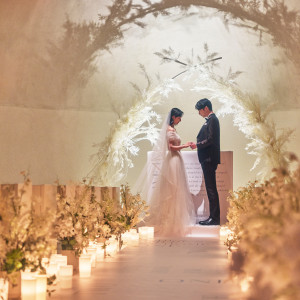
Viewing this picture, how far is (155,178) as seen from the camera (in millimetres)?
10461

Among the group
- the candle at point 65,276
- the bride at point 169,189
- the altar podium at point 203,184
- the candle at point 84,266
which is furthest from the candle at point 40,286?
the altar podium at point 203,184

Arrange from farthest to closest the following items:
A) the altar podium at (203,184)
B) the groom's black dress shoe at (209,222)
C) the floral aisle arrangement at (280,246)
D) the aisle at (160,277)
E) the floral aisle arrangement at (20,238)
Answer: the altar podium at (203,184), the groom's black dress shoe at (209,222), the aisle at (160,277), the floral aisle arrangement at (20,238), the floral aisle arrangement at (280,246)

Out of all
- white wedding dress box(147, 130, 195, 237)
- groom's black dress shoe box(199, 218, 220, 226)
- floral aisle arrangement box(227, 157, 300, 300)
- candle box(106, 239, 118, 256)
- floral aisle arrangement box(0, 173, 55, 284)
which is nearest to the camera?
floral aisle arrangement box(227, 157, 300, 300)

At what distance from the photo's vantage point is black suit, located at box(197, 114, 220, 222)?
1027 centimetres

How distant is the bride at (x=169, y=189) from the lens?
9.80 meters

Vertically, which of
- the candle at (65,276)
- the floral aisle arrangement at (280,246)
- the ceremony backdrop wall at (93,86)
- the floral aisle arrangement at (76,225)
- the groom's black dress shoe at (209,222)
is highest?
the ceremony backdrop wall at (93,86)

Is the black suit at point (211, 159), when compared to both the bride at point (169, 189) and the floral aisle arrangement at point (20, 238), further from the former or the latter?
the floral aisle arrangement at point (20, 238)

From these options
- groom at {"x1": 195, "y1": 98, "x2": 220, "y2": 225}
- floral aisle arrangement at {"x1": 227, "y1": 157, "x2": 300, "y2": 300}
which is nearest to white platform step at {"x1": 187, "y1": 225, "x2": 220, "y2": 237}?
groom at {"x1": 195, "y1": 98, "x2": 220, "y2": 225}

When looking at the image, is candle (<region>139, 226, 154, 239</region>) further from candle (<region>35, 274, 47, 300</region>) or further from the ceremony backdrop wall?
candle (<region>35, 274, 47, 300</region>)

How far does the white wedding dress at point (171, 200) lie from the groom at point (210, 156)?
1.14 ft

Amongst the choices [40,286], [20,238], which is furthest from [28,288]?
[20,238]

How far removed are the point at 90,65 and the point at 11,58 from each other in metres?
1.77

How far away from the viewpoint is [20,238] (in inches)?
145

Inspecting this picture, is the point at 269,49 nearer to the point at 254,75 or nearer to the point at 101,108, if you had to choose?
the point at 254,75
